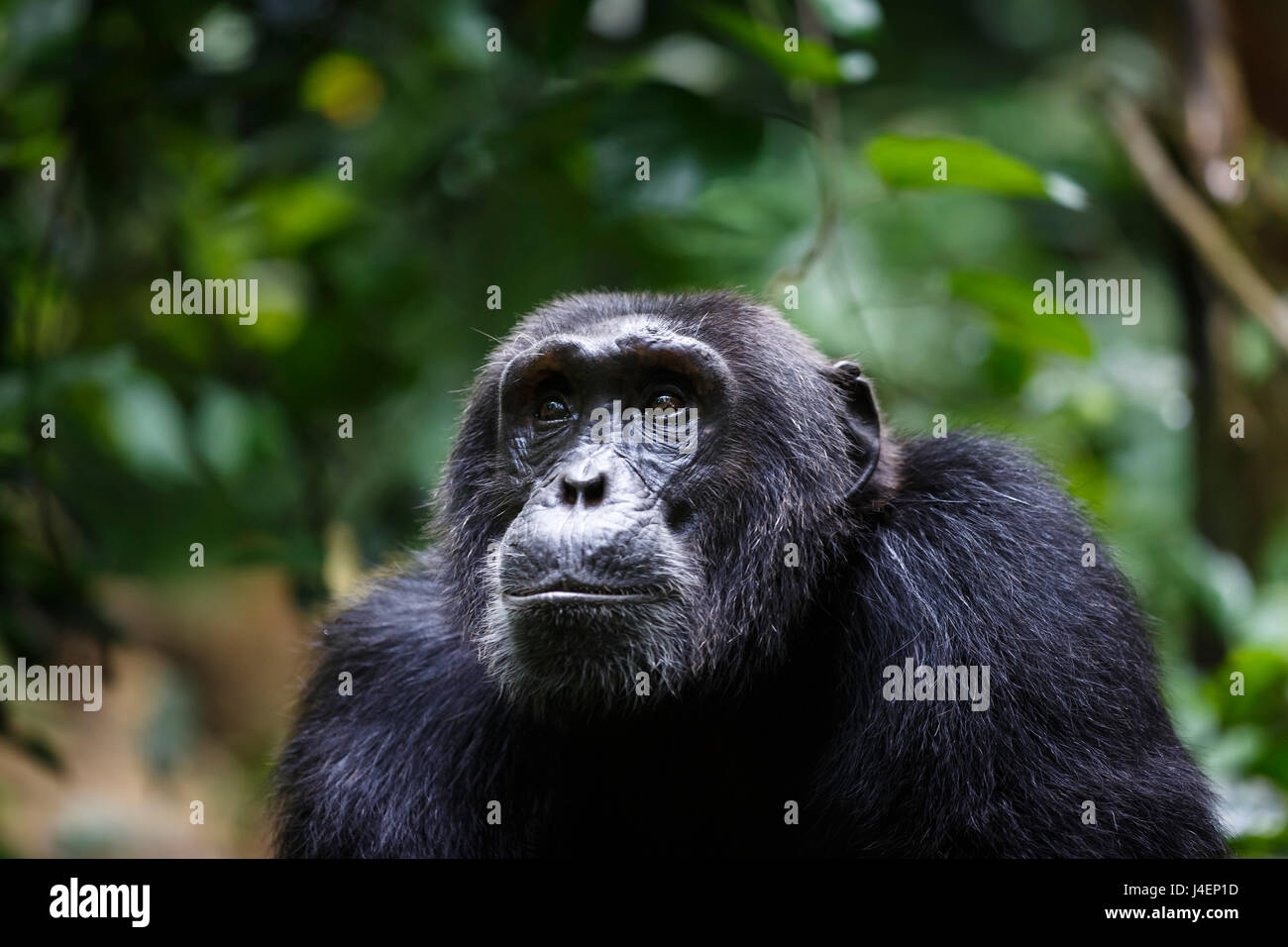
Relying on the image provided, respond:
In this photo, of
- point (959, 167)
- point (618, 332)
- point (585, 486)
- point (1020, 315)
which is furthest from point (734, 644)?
point (1020, 315)

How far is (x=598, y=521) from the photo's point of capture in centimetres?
400

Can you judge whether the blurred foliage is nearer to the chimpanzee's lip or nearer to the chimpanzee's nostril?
the chimpanzee's nostril

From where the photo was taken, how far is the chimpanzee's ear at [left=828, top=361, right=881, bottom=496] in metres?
4.67

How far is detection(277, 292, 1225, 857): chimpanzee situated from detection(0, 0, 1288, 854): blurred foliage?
1.08m

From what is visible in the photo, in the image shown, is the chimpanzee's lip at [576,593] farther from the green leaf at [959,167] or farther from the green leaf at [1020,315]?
the green leaf at [1020,315]

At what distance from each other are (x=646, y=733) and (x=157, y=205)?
5359mm

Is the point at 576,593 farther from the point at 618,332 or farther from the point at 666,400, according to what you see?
the point at 618,332

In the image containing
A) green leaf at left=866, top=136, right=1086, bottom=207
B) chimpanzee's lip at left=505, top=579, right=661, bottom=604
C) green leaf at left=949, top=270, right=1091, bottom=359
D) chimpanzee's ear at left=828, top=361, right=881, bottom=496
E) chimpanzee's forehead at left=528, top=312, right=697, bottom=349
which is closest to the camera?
chimpanzee's lip at left=505, top=579, right=661, bottom=604

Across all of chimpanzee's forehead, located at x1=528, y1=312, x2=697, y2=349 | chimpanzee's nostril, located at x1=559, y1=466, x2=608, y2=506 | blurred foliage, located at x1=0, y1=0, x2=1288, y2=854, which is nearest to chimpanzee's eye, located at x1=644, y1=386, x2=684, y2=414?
chimpanzee's forehead, located at x1=528, y1=312, x2=697, y2=349

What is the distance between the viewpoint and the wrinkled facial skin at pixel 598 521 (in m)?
4.00

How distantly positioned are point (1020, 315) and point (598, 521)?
2.66 metres
